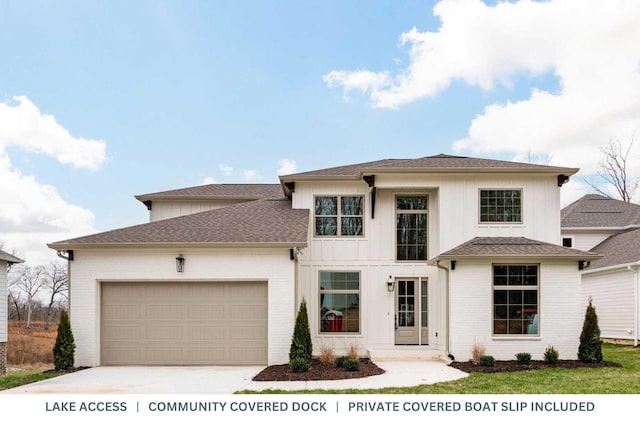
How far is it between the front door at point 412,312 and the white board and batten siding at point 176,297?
3.28 metres

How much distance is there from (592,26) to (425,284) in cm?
1078

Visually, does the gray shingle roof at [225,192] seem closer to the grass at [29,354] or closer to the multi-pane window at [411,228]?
the multi-pane window at [411,228]

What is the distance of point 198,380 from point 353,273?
5383mm

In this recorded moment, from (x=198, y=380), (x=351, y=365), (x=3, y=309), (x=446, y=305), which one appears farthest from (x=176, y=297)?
(x=446, y=305)

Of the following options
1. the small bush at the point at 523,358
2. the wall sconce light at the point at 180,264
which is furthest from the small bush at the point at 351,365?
the wall sconce light at the point at 180,264

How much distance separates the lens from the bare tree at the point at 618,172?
34.5m

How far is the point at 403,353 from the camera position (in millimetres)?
14023

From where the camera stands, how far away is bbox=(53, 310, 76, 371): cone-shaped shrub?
12.4 meters

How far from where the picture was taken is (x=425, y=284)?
14.9 metres

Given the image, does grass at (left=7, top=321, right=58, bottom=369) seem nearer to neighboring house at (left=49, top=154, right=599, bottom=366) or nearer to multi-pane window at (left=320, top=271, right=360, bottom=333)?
neighboring house at (left=49, top=154, right=599, bottom=366)

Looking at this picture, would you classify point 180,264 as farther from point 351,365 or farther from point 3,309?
point 3,309

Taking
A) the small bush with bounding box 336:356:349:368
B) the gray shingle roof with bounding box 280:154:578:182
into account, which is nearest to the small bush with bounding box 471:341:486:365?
the small bush with bounding box 336:356:349:368
